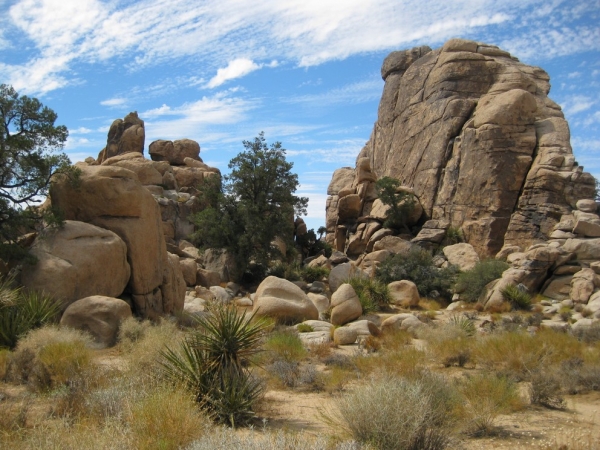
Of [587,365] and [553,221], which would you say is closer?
[587,365]

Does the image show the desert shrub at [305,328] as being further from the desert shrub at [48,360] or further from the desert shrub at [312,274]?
the desert shrub at [312,274]

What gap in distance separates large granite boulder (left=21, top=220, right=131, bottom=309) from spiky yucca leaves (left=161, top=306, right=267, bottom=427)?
6558 millimetres

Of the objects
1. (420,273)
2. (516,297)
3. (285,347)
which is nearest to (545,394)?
(285,347)

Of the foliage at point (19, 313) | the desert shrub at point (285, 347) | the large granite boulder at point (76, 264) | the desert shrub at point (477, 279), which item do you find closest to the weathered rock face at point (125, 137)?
the desert shrub at point (477, 279)

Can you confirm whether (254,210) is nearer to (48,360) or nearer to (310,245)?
(310,245)

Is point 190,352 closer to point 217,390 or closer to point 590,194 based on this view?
point 217,390

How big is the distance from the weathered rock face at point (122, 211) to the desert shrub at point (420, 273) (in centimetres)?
1615

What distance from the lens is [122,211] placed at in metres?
16.8

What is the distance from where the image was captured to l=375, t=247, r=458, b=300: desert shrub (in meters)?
29.0

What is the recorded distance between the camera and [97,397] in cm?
765

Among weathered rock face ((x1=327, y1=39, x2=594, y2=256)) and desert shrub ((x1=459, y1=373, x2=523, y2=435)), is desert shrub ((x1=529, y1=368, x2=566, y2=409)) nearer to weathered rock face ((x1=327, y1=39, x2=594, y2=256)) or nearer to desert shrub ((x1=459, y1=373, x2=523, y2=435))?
desert shrub ((x1=459, y1=373, x2=523, y2=435))

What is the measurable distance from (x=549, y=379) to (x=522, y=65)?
1664 inches

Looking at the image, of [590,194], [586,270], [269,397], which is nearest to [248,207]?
[586,270]

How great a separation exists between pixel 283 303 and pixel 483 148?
76.6 ft
